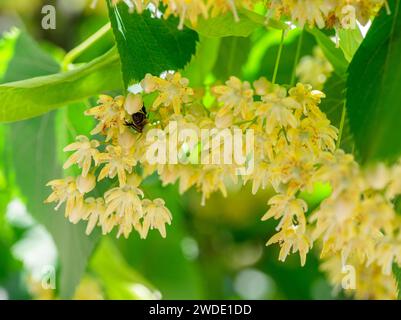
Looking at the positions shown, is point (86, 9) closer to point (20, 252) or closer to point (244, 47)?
point (20, 252)

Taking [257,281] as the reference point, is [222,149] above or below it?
below

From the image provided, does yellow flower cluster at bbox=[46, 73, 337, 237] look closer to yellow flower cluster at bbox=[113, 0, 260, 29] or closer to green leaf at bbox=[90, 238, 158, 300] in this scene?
yellow flower cluster at bbox=[113, 0, 260, 29]

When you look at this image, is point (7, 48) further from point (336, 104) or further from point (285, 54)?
point (336, 104)

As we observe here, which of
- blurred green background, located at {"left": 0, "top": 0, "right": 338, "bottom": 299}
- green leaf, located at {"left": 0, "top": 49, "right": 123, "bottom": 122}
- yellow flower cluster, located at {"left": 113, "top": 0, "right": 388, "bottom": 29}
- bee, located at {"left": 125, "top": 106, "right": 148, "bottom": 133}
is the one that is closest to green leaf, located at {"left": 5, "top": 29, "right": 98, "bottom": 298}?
blurred green background, located at {"left": 0, "top": 0, "right": 338, "bottom": 299}

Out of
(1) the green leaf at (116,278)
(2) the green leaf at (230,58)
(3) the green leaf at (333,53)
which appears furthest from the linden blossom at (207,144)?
(1) the green leaf at (116,278)

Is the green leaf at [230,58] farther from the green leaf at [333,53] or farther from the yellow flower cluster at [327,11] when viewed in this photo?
the yellow flower cluster at [327,11]

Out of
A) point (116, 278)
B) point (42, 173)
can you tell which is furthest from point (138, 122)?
point (116, 278)
